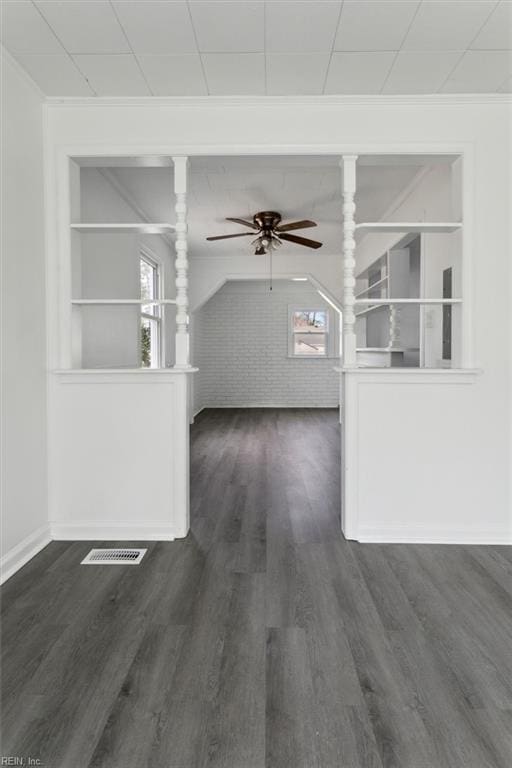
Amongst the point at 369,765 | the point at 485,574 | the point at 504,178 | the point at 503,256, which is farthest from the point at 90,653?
the point at 504,178

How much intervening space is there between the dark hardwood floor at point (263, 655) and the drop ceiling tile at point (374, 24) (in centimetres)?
252

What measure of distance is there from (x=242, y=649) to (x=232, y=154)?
8.29ft

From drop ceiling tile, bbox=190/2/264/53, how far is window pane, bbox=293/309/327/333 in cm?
Result: 736

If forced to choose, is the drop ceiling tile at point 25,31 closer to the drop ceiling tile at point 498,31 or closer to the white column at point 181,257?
the white column at point 181,257

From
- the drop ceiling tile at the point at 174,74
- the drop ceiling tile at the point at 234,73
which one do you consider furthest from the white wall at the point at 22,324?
the drop ceiling tile at the point at 234,73

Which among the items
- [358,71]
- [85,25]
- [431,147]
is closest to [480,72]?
[431,147]

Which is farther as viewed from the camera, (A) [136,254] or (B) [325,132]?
(A) [136,254]

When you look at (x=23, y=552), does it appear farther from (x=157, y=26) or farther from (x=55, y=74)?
(x=157, y=26)

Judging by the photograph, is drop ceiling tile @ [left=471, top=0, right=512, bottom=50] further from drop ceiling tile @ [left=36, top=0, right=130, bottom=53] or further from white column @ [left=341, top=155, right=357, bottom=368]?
drop ceiling tile @ [left=36, top=0, right=130, bottom=53]

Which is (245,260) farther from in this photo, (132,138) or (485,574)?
(485,574)

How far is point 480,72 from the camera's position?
244 centimetres

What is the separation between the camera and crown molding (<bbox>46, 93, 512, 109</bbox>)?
105 inches

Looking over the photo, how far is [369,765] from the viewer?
1232mm

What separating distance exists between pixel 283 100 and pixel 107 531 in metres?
2.68
